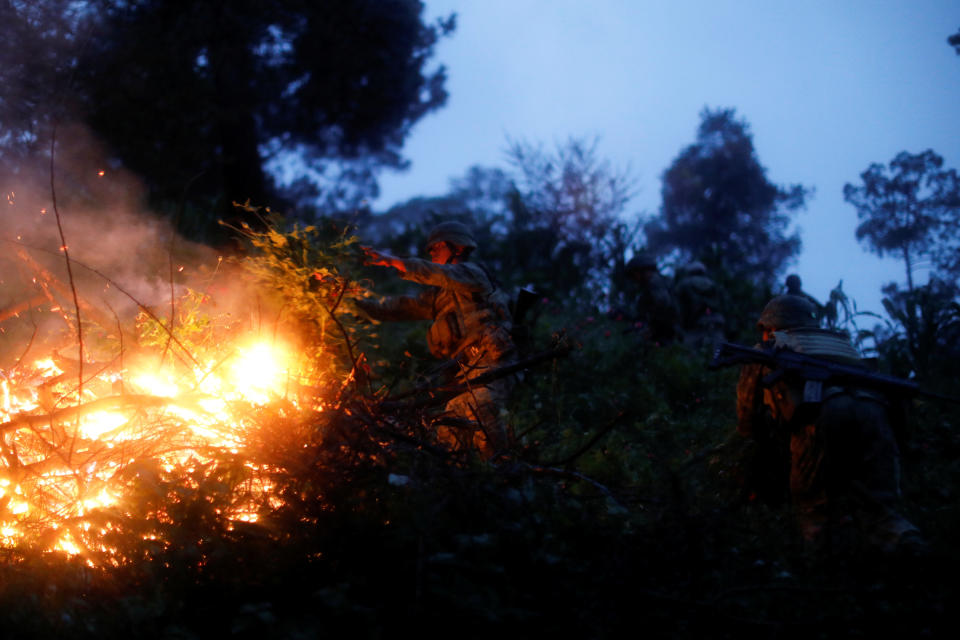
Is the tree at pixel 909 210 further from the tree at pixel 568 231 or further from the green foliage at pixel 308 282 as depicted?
the green foliage at pixel 308 282

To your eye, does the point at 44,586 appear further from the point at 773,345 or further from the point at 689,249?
the point at 689,249

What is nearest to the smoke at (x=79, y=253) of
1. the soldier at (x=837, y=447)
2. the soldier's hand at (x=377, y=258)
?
the soldier's hand at (x=377, y=258)

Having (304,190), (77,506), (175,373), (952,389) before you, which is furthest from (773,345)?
(304,190)

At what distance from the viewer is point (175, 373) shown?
4.42m

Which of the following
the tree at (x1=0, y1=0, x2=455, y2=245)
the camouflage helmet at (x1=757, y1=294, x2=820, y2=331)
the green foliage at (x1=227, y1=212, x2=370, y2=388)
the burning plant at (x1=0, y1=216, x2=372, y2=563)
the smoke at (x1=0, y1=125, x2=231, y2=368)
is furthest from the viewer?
the tree at (x1=0, y1=0, x2=455, y2=245)

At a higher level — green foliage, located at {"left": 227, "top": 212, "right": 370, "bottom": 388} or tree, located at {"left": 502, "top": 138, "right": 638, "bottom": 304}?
tree, located at {"left": 502, "top": 138, "right": 638, "bottom": 304}

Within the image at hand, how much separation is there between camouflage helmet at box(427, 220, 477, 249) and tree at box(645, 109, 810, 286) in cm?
2486

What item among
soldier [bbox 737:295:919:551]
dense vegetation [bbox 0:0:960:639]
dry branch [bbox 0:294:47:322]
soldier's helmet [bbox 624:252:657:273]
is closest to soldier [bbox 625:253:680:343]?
soldier's helmet [bbox 624:252:657:273]

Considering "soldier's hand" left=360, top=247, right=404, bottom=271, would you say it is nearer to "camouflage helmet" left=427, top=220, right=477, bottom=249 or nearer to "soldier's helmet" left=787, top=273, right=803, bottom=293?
"camouflage helmet" left=427, top=220, right=477, bottom=249

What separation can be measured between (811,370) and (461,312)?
9.04 ft

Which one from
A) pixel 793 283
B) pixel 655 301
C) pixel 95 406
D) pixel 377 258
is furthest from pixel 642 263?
pixel 95 406

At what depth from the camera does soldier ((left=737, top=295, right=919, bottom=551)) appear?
4176mm

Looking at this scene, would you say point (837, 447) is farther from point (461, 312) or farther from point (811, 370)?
point (461, 312)

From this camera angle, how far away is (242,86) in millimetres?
13359
